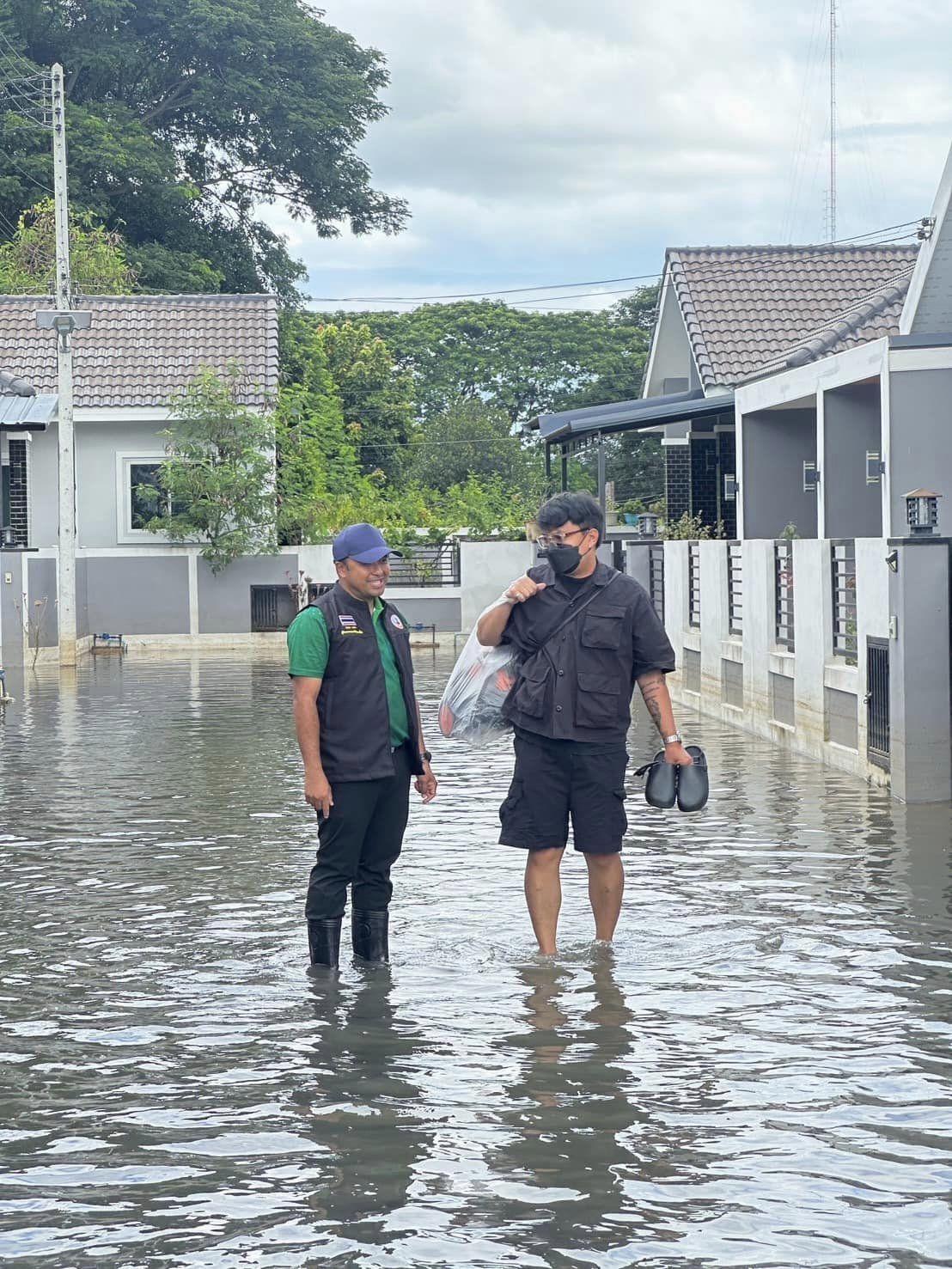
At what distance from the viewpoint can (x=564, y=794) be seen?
769 centimetres

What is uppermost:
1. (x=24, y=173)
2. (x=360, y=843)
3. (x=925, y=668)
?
(x=24, y=173)

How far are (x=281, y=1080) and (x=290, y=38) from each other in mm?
49710

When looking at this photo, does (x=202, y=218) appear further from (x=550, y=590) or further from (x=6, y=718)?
(x=550, y=590)

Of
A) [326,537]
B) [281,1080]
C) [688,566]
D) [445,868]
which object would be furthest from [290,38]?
[281,1080]

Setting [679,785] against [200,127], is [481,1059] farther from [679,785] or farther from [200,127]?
[200,127]

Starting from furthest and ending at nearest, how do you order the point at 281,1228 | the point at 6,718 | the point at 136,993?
1. the point at 6,718
2. the point at 136,993
3. the point at 281,1228

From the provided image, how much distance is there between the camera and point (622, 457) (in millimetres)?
55156

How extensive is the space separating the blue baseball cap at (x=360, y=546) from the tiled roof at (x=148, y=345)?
2706cm

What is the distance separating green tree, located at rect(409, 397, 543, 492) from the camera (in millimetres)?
57562

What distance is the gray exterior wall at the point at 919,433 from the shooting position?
16719 millimetres

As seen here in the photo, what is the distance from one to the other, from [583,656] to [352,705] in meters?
0.97

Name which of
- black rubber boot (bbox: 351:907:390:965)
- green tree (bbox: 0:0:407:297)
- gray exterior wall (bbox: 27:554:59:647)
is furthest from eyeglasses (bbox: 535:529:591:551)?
green tree (bbox: 0:0:407:297)

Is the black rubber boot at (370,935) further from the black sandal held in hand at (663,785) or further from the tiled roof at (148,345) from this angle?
the tiled roof at (148,345)

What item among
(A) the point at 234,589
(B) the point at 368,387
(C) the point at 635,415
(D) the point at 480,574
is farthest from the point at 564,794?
(B) the point at 368,387
